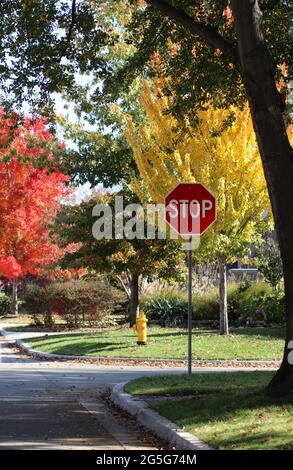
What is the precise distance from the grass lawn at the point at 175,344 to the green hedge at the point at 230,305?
7.01ft

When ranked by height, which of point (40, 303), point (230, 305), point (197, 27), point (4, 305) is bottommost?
point (230, 305)

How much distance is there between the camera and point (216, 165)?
69.7 feet

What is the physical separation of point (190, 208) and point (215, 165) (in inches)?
244

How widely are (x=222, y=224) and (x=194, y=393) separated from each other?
10.5m

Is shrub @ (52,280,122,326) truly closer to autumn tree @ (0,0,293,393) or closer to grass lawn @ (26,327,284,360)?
grass lawn @ (26,327,284,360)

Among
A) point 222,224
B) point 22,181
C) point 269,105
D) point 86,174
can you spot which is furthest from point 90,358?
point 22,181

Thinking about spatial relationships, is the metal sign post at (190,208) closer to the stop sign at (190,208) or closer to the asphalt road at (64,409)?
the stop sign at (190,208)

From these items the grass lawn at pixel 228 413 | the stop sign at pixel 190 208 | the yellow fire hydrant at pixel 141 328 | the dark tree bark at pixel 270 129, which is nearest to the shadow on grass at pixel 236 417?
the grass lawn at pixel 228 413

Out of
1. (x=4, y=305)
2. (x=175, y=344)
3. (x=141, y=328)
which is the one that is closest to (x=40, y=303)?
(x=141, y=328)

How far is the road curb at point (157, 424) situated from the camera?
7786mm

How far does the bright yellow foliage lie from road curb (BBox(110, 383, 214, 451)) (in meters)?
9.76

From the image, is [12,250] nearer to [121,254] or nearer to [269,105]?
[121,254]

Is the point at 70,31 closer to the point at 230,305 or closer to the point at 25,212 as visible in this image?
the point at 230,305

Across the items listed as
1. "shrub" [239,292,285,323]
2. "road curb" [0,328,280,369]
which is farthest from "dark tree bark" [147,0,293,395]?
"shrub" [239,292,285,323]
